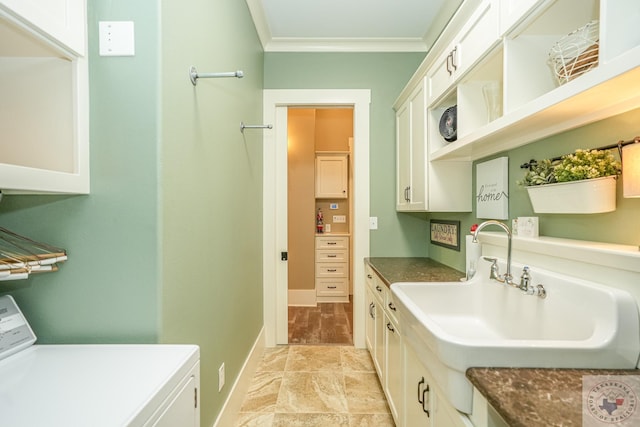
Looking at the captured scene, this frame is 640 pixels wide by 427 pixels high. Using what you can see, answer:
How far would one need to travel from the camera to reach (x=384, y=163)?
2.69m

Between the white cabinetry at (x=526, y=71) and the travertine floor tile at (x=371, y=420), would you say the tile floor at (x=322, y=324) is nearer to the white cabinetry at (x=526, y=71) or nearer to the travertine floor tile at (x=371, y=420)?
the travertine floor tile at (x=371, y=420)

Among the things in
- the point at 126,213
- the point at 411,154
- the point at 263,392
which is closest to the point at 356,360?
the point at 263,392

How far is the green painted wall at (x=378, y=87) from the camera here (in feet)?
8.80

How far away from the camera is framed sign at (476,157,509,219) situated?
155cm

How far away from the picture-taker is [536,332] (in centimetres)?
109

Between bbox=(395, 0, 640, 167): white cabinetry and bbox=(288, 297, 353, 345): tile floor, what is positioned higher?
bbox=(395, 0, 640, 167): white cabinetry

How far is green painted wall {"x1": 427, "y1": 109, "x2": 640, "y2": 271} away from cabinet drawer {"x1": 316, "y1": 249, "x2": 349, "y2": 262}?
2822mm

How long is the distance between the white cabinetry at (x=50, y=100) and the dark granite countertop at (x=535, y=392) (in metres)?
1.27

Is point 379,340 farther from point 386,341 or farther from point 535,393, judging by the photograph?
point 535,393

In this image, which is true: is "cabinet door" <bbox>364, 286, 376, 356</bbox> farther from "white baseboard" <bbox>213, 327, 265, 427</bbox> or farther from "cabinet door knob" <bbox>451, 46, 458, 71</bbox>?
"cabinet door knob" <bbox>451, 46, 458, 71</bbox>

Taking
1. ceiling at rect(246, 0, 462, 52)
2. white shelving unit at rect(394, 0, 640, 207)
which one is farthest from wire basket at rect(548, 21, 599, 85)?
ceiling at rect(246, 0, 462, 52)

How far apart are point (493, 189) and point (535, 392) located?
4.14 ft

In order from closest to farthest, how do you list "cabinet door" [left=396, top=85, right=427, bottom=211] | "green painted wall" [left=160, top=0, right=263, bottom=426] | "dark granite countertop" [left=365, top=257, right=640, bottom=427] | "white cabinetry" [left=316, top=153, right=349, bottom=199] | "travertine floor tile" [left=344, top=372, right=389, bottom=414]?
1. "dark granite countertop" [left=365, top=257, right=640, bottom=427]
2. "green painted wall" [left=160, top=0, right=263, bottom=426]
3. "travertine floor tile" [left=344, top=372, right=389, bottom=414]
4. "cabinet door" [left=396, top=85, right=427, bottom=211]
5. "white cabinetry" [left=316, top=153, right=349, bottom=199]

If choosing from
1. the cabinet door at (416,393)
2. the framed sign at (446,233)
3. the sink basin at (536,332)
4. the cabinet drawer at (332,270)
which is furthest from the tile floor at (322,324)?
the sink basin at (536,332)
